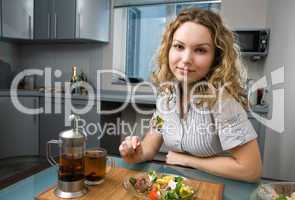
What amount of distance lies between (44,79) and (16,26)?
80 centimetres

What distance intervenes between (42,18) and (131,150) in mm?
2492

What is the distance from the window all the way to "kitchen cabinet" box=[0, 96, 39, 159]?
1.10 m

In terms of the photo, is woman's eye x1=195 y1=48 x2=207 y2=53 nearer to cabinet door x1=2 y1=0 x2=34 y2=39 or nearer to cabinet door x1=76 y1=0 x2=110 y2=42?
cabinet door x1=76 y1=0 x2=110 y2=42

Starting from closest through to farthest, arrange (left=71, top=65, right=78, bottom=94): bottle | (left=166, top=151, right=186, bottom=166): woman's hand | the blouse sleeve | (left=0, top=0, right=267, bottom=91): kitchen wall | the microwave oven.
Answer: the blouse sleeve → (left=166, top=151, right=186, bottom=166): woman's hand → the microwave oven → (left=71, top=65, right=78, bottom=94): bottle → (left=0, top=0, right=267, bottom=91): kitchen wall

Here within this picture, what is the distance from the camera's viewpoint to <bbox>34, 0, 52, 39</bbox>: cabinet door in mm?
2875

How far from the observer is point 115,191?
0.71 meters

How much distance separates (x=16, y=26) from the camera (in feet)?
9.36

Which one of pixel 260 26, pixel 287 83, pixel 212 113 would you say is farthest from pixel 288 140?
pixel 260 26

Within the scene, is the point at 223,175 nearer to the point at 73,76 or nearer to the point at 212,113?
the point at 212,113

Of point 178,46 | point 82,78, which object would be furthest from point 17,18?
point 178,46

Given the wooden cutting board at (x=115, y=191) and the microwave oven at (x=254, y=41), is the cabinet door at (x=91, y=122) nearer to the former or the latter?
the microwave oven at (x=254, y=41)

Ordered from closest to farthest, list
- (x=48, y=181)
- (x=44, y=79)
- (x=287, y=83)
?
(x=48, y=181) → (x=287, y=83) → (x=44, y=79)

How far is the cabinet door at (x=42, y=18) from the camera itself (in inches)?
113

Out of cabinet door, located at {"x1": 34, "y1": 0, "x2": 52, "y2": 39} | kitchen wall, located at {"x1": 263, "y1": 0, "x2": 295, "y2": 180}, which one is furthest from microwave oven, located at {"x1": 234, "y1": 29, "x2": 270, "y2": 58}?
cabinet door, located at {"x1": 34, "y1": 0, "x2": 52, "y2": 39}
